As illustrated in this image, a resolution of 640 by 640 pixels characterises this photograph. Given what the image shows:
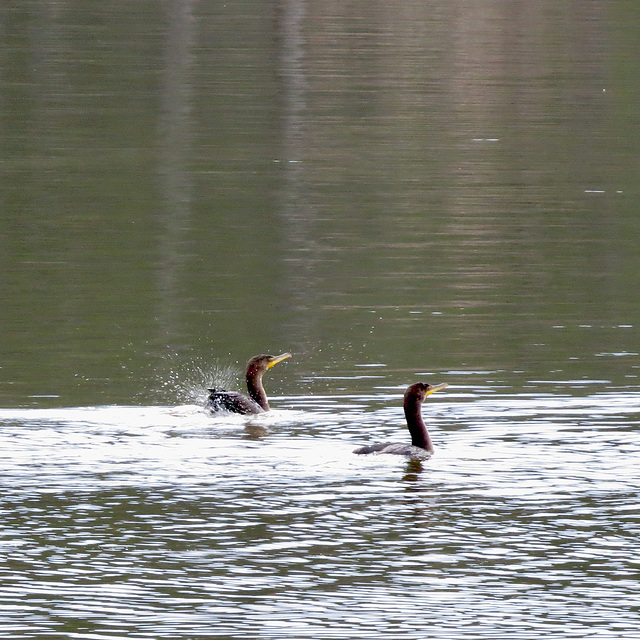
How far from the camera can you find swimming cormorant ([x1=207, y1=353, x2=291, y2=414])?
14.0 m

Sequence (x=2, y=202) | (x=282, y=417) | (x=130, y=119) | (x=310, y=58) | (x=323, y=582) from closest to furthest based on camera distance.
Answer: (x=323, y=582) < (x=282, y=417) < (x=2, y=202) < (x=130, y=119) < (x=310, y=58)

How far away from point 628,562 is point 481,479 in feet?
5.72

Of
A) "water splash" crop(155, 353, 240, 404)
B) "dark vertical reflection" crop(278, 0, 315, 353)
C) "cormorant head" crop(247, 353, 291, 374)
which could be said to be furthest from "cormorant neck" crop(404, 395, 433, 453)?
"dark vertical reflection" crop(278, 0, 315, 353)

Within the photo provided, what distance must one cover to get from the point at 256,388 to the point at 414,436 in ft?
7.31

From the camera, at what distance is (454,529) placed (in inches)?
417

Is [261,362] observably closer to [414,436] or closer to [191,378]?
[191,378]

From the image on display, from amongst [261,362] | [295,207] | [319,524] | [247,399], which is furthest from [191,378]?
[295,207]

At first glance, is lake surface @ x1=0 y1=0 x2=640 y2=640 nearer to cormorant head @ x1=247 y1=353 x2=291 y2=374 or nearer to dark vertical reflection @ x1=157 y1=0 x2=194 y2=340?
dark vertical reflection @ x1=157 y1=0 x2=194 y2=340

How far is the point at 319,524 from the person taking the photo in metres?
10.6

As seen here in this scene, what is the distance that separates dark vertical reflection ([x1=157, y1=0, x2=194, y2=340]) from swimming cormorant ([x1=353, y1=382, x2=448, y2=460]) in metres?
5.30

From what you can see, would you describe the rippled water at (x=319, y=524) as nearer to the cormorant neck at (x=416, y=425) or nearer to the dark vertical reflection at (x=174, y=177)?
the cormorant neck at (x=416, y=425)

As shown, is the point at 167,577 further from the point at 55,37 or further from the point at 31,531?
the point at 55,37

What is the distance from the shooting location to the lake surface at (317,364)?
9.66 metres

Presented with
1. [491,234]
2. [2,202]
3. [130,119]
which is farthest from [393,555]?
[130,119]
